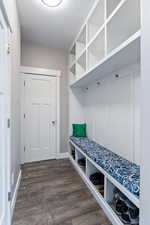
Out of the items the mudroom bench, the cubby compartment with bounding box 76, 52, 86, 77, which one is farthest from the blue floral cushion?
the cubby compartment with bounding box 76, 52, 86, 77

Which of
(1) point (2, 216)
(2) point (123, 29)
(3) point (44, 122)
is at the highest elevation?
(2) point (123, 29)

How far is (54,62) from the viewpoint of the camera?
3174 mm

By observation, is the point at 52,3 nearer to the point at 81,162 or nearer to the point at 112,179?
the point at 112,179

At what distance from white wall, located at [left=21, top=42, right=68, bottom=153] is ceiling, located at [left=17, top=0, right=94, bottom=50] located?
0.61 ft

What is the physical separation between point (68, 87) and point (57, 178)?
2102 millimetres

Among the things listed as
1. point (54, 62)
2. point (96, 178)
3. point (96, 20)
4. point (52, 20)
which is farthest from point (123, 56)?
point (54, 62)

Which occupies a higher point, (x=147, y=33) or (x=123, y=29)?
(x=123, y=29)

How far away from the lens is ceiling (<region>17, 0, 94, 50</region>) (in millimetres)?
1890

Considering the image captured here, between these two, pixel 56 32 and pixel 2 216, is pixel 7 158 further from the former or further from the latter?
pixel 56 32

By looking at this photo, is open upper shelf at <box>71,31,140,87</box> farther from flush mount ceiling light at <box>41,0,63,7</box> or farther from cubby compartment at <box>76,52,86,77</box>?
flush mount ceiling light at <box>41,0,63,7</box>

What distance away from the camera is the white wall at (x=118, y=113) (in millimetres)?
1557

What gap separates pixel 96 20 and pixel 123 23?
66 centimetres

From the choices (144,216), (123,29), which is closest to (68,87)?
(123,29)

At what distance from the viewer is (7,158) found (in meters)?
1.31
